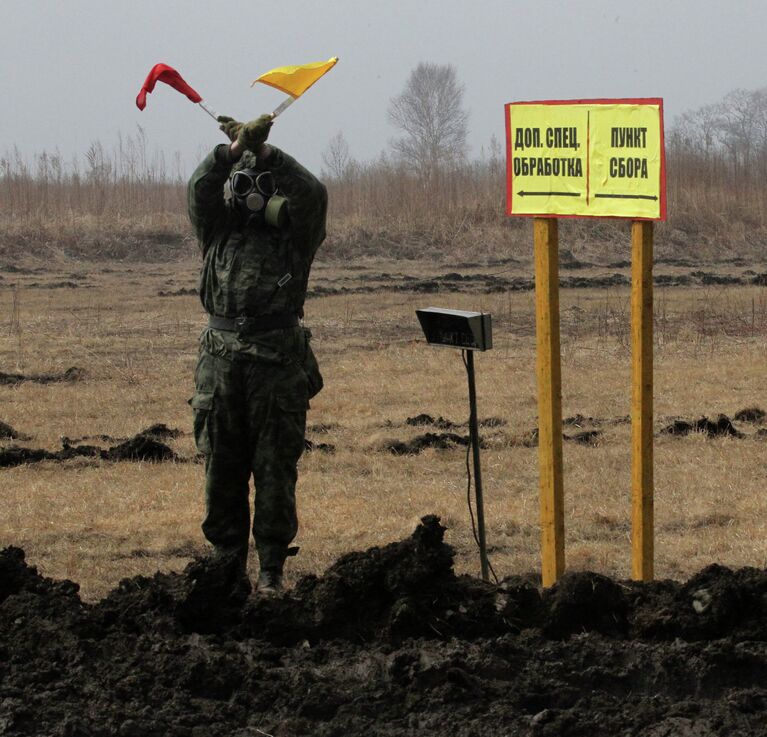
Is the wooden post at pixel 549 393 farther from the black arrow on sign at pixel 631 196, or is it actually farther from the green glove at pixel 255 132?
the green glove at pixel 255 132

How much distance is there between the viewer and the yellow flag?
18.2 feet

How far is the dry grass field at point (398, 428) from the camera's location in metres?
7.45

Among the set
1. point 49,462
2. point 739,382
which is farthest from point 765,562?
point 739,382

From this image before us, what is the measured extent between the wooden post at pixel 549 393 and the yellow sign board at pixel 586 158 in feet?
0.56

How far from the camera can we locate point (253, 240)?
5668mm

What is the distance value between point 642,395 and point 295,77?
6.59ft

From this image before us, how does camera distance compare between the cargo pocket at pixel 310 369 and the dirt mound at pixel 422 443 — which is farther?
the dirt mound at pixel 422 443

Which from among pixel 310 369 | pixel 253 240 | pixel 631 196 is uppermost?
pixel 631 196

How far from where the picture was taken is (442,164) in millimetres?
32250

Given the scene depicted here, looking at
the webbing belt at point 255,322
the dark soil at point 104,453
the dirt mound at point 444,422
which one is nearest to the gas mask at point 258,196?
the webbing belt at point 255,322

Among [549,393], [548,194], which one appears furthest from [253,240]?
[549,393]

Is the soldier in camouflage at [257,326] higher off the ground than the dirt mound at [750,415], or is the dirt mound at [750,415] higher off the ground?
the soldier in camouflage at [257,326]

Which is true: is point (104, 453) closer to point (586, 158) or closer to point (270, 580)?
point (270, 580)

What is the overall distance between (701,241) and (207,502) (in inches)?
963
